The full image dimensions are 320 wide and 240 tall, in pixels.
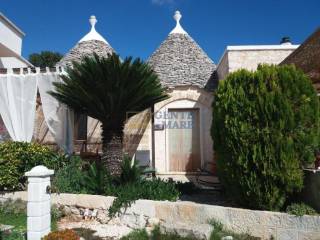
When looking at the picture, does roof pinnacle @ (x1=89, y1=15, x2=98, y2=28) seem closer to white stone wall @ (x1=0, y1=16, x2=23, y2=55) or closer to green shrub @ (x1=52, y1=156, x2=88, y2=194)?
white stone wall @ (x1=0, y1=16, x2=23, y2=55)

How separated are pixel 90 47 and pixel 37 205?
9902mm

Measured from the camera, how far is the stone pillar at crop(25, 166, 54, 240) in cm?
545

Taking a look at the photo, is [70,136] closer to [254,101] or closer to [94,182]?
[94,182]

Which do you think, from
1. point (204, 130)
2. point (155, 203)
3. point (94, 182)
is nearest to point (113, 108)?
point (94, 182)

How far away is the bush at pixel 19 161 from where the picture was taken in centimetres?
800

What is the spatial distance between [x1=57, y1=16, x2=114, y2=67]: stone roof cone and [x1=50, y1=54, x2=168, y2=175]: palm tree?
18.0 feet

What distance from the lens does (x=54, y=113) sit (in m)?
9.34

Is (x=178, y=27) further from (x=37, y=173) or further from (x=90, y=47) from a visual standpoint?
(x=37, y=173)

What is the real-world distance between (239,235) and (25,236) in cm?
387

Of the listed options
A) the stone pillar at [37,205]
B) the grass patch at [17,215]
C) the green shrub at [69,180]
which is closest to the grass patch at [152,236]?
the stone pillar at [37,205]

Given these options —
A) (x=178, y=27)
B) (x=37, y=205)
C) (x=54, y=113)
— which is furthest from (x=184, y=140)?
(x=37, y=205)

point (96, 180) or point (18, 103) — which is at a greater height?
point (18, 103)

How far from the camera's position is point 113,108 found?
8.09 m

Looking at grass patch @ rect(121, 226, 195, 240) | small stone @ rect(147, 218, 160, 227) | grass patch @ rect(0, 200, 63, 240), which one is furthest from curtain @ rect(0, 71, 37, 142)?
grass patch @ rect(121, 226, 195, 240)
